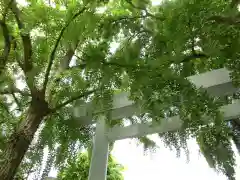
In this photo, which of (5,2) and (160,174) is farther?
(160,174)

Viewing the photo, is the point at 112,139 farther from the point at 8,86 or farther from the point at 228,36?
the point at 228,36

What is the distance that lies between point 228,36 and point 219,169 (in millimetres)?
538

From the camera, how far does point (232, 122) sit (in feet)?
5.06

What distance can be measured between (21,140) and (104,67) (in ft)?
1.42

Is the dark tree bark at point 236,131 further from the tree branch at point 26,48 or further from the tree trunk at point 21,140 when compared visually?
the tree branch at point 26,48

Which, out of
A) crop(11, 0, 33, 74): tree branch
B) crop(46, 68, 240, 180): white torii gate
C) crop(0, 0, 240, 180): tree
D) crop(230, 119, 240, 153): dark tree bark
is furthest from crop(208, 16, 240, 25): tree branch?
crop(11, 0, 33, 74): tree branch

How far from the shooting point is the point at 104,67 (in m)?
1.22

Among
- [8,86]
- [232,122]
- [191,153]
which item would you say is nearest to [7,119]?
[8,86]

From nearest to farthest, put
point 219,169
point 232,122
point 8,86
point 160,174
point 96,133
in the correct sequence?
point 219,169 < point 8,86 < point 232,122 < point 96,133 < point 160,174

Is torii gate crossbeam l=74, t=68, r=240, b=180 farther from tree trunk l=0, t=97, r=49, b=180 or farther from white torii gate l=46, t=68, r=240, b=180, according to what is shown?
tree trunk l=0, t=97, r=49, b=180

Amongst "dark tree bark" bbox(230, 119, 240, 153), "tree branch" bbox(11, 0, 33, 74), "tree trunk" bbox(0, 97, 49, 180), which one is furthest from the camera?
"dark tree bark" bbox(230, 119, 240, 153)

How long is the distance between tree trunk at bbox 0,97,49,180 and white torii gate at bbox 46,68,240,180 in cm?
28

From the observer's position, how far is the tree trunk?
1.04 metres

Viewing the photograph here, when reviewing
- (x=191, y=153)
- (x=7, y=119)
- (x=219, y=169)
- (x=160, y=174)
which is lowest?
(x=219, y=169)
